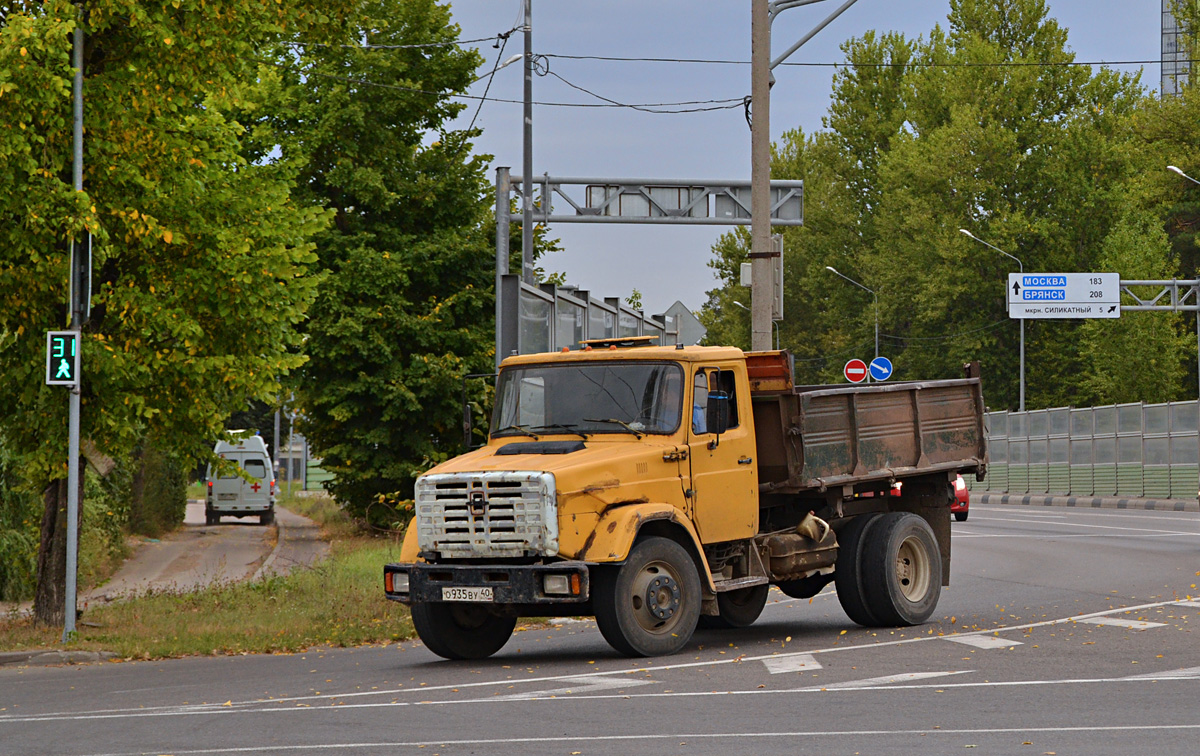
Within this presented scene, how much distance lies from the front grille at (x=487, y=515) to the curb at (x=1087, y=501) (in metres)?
30.7

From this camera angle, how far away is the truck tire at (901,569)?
13.9 metres

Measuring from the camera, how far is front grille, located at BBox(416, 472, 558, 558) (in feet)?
37.8

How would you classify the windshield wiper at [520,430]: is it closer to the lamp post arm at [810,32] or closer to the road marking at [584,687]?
the road marking at [584,687]

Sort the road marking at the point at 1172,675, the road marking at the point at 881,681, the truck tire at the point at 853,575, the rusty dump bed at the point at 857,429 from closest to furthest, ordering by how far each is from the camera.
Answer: the road marking at the point at 881,681 < the road marking at the point at 1172,675 < the rusty dump bed at the point at 857,429 < the truck tire at the point at 853,575

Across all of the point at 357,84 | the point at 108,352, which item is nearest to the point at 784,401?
the point at 108,352

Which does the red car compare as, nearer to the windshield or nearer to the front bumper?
the windshield

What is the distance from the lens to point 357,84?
105 feet

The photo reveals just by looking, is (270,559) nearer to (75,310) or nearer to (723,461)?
(75,310)

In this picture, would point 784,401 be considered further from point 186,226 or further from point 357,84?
point 357,84

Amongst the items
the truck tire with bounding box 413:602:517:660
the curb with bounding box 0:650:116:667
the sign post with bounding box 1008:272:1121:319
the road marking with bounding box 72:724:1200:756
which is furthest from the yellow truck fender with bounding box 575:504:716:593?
the sign post with bounding box 1008:272:1121:319

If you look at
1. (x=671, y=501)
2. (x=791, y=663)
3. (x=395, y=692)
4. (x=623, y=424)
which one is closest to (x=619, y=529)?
(x=671, y=501)

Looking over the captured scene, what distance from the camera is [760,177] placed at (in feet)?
65.0

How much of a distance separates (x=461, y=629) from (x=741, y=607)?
304cm

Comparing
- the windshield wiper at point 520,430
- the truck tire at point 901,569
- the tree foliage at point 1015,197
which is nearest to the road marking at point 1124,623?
the truck tire at point 901,569
